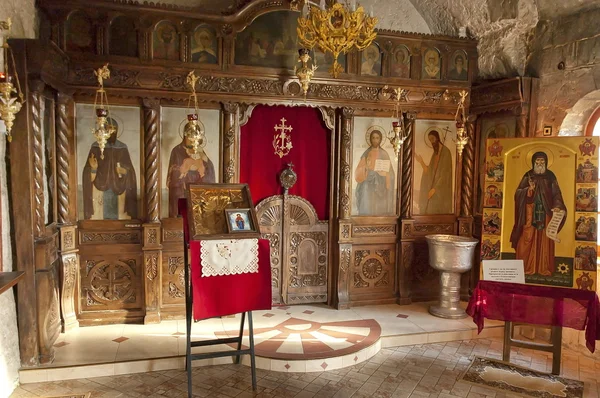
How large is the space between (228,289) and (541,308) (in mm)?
2873

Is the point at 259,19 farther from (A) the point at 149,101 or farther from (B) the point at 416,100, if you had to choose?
(B) the point at 416,100

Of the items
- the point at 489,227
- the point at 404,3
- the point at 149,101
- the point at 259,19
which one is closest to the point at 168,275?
the point at 149,101

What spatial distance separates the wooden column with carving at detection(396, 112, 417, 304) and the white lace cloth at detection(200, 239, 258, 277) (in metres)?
2.75

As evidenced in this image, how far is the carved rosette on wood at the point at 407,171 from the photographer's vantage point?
19.1ft

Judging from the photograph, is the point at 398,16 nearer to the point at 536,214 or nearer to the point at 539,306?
the point at 536,214

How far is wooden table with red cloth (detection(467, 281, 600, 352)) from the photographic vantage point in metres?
3.99

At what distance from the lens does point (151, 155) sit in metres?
5.02

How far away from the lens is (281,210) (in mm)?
5613

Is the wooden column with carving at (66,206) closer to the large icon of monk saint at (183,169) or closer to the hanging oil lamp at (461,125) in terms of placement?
the large icon of monk saint at (183,169)

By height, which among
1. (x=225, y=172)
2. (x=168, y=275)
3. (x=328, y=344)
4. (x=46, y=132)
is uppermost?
(x=46, y=132)

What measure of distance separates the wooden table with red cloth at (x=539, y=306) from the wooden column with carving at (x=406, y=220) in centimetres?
150

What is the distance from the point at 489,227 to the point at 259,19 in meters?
3.35

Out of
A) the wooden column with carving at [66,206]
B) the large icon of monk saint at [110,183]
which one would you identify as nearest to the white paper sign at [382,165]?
the large icon of monk saint at [110,183]

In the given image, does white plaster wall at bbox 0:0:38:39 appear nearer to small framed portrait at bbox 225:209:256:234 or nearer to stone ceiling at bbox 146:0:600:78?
stone ceiling at bbox 146:0:600:78
